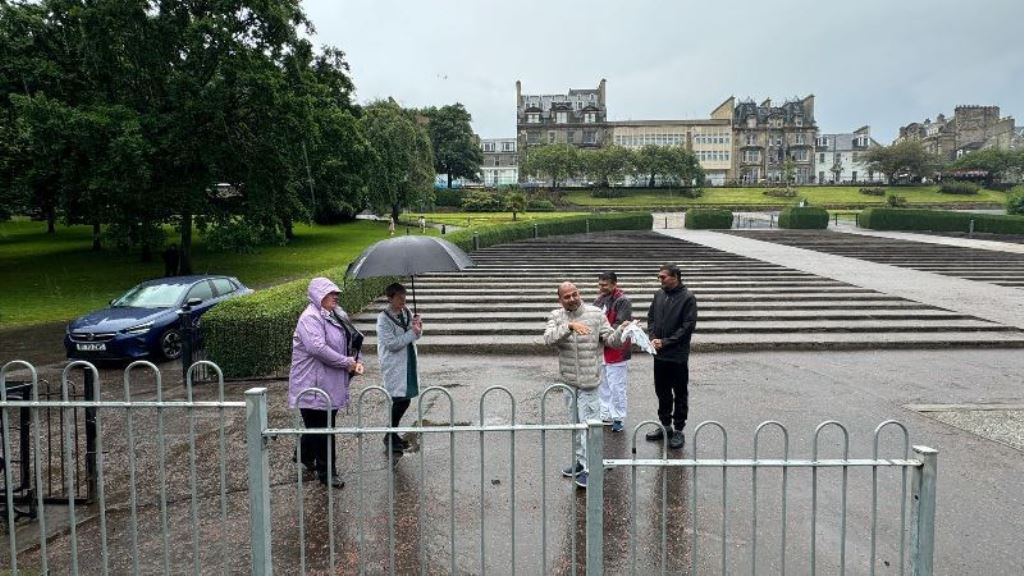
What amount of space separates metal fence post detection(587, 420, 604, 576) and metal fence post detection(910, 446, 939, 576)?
1.68 metres

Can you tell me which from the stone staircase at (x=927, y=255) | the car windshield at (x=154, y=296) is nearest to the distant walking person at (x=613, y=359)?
the car windshield at (x=154, y=296)

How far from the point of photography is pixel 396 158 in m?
41.7

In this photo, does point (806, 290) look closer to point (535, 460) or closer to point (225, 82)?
point (535, 460)

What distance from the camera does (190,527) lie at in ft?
18.5

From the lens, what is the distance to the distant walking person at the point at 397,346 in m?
6.71

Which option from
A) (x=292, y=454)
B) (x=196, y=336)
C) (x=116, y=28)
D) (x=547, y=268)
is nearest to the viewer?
(x=292, y=454)

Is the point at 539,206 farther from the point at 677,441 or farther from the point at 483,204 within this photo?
the point at 677,441

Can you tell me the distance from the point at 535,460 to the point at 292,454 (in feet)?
8.33

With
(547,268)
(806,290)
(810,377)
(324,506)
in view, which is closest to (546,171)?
(547,268)

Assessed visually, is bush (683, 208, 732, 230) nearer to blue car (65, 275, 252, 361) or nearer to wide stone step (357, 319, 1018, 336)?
wide stone step (357, 319, 1018, 336)

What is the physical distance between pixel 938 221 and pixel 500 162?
266ft

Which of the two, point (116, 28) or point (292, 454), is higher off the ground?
point (116, 28)

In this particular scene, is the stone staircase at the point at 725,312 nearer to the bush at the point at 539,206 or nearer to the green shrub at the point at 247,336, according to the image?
the green shrub at the point at 247,336

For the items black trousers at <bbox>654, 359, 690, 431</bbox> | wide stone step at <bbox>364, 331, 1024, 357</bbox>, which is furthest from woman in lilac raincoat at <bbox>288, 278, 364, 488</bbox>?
wide stone step at <bbox>364, 331, 1024, 357</bbox>
